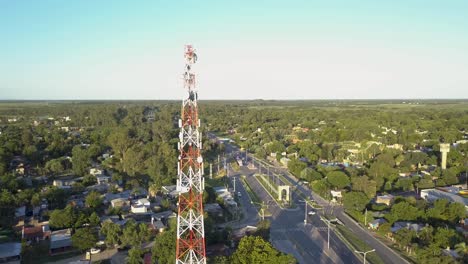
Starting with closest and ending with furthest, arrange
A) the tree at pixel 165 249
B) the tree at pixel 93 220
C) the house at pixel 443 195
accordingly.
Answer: the tree at pixel 165 249, the tree at pixel 93 220, the house at pixel 443 195

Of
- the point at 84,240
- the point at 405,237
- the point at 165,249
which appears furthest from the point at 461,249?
the point at 84,240

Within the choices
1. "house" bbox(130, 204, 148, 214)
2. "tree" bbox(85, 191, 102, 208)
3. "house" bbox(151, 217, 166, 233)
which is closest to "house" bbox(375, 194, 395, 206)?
"house" bbox(151, 217, 166, 233)

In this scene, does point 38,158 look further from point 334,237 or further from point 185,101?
point 185,101

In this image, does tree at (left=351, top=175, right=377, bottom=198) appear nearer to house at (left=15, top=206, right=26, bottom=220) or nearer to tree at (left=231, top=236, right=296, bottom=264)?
tree at (left=231, top=236, right=296, bottom=264)

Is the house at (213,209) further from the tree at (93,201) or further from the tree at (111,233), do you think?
the tree at (93,201)

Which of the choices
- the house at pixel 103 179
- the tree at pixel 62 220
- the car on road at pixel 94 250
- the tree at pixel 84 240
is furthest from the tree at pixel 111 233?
the house at pixel 103 179
